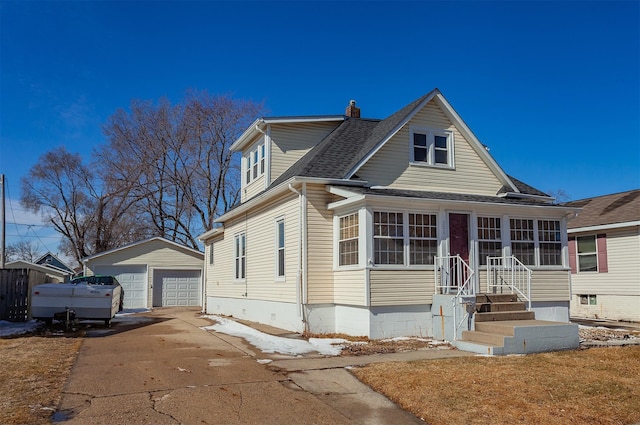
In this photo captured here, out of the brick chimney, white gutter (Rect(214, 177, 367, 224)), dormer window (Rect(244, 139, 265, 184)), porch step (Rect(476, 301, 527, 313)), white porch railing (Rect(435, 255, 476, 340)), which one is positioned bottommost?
porch step (Rect(476, 301, 527, 313))

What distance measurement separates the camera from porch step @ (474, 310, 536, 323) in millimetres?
12297

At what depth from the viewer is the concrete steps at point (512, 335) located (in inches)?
420

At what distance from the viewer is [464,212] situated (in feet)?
47.4

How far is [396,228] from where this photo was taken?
1370 cm

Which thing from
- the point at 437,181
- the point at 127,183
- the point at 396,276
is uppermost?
the point at 127,183

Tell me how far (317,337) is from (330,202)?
3630 millimetres

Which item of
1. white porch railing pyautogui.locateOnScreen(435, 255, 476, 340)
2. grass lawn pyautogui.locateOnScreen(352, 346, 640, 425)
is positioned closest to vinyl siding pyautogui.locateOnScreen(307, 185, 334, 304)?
white porch railing pyautogui.locateOnScreen(435, 255, 476, 340)

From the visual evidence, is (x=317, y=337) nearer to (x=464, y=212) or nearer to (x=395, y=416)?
(x=464, y=212)

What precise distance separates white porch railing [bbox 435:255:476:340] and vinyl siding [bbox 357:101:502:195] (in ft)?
8.13

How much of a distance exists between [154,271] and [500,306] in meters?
21.1

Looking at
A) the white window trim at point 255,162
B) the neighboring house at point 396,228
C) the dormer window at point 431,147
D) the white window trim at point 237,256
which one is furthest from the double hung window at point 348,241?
the white window trim at point 237,256

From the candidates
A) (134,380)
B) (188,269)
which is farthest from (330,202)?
(188,269)

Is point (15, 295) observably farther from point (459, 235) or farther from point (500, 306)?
point (500, 306)

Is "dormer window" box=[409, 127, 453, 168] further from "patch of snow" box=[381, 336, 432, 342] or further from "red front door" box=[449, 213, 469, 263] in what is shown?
"patch of snow" box=[381, 336, 432, 342]
